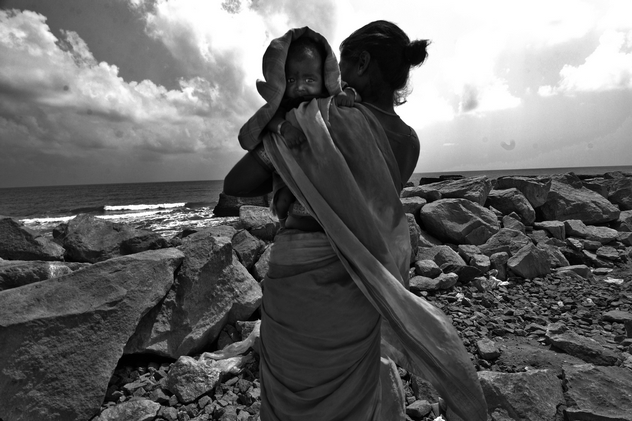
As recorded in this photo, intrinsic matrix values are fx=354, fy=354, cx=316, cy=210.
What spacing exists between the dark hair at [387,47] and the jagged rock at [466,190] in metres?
5.96

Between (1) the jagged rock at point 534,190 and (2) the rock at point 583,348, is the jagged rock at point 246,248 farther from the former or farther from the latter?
(1) the jagged rock at point 534,190

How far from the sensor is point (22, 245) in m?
4.29

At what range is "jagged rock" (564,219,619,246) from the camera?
6.73 m

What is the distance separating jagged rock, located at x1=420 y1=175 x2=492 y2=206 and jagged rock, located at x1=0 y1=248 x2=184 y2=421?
5.86 m

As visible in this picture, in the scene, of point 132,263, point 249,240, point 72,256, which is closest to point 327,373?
point 132,263

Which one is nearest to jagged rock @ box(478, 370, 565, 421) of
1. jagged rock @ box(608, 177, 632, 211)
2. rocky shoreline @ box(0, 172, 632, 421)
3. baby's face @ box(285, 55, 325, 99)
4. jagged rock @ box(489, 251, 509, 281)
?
rocky shoreline @ box(0, 172, 632, 421)

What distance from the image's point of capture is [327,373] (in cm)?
131

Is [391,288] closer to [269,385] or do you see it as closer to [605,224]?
[269,385]

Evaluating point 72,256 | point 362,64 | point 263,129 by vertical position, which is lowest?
point 72,256

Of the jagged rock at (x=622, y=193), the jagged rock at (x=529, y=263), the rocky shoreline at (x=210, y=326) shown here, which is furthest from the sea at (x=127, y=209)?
the jagged rock at (x=622, y=193)

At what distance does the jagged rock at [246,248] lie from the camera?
4.05m

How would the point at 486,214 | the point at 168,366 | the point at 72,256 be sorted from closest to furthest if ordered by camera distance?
the point at 168,366 → the point at 72,256 → the point at 486,214

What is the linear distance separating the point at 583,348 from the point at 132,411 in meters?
3.60

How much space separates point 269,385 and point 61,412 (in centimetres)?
179
